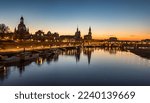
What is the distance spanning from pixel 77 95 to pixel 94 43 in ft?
234

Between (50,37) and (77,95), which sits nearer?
(77,95)

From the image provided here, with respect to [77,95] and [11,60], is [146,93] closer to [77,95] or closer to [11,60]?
[77,95]

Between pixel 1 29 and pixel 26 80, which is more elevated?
pixel 1 29

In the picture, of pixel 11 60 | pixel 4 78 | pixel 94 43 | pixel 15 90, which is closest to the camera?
pixel 15 90

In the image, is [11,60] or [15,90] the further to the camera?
[11,60]

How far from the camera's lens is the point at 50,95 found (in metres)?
5.35

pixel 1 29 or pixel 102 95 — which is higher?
pixel 1 29

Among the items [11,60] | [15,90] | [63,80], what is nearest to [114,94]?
[15,90]

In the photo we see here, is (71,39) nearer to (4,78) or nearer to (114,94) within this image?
(4,78)

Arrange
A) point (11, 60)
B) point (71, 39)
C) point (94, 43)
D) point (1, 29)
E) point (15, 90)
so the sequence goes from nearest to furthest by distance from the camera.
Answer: point (15, 90)
point (11, 60)
point (1, 29)
point (71, 39)
point (94, 43)

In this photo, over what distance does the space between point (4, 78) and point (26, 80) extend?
2.98 ft

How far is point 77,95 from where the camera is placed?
5453 mm

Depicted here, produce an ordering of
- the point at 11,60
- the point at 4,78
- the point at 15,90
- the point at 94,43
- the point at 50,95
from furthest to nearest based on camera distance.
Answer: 1. the point at 94,43
2. the point at 11,60
3. the point at 4,78
4. the point at 15,90
5. the point at 50,95

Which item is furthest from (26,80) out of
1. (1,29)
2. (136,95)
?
(1,29)
